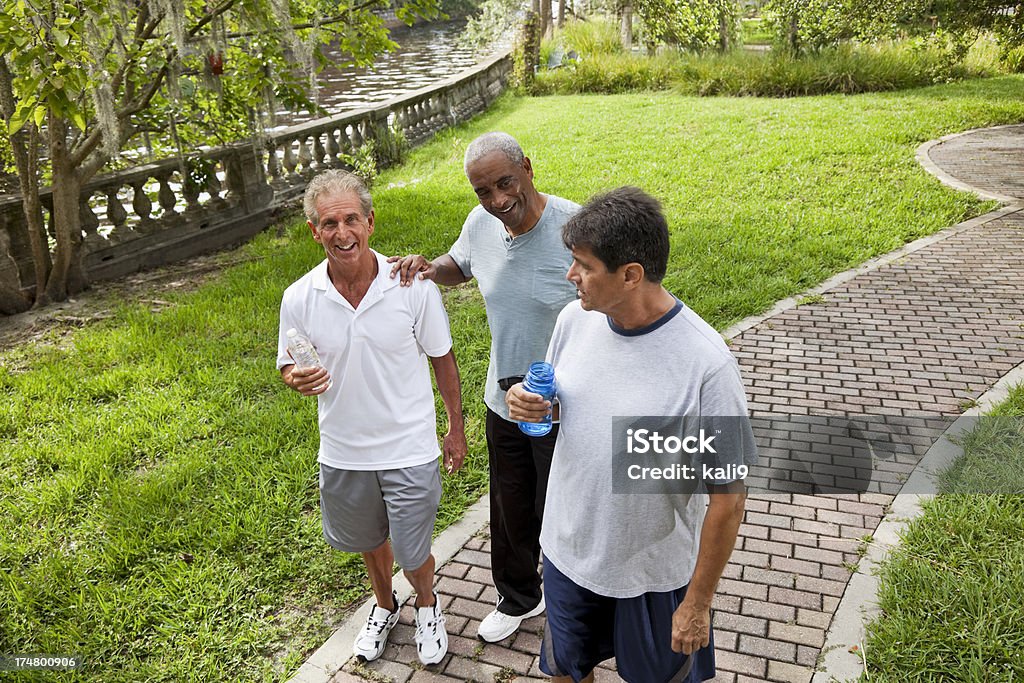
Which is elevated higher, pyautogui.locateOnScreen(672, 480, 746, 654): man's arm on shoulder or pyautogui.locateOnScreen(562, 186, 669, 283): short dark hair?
pyautogui.locateOnScreen(562, 186, 669, 283): short dark hair

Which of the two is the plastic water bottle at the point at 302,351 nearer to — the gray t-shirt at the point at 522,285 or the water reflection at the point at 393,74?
the gray t-shirt at the point at 522,285

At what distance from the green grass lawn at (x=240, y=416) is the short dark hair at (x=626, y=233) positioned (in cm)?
245

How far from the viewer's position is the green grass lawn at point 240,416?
12.1 feet

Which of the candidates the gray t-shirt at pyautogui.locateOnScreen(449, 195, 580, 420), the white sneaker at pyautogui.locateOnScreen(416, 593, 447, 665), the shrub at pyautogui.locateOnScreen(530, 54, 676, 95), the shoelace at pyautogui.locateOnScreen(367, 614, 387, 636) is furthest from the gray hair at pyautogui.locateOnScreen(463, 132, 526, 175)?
the shrub at pyautogui.locateOnScreen(530, 54, 676, 95)

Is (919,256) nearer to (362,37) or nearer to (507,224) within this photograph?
(362,37)

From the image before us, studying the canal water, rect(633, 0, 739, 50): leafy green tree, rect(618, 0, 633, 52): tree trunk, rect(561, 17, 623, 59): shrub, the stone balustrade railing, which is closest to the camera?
the stone balustrade railing

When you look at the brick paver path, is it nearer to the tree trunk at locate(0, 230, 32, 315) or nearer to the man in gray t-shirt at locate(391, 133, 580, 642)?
the man in gray t-shirt at locate(391, 133, 580, 642)

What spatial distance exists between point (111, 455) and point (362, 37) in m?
5.35

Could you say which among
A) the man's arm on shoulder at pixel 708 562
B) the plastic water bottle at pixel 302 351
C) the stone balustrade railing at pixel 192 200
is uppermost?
the plastic water bottle at pixel 302 351

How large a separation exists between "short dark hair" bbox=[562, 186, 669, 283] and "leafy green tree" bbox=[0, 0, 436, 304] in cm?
482

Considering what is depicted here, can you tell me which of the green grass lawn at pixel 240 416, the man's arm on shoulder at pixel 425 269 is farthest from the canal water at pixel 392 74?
the man's arm on shoulder at pixel 425 269

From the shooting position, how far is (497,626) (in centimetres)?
350

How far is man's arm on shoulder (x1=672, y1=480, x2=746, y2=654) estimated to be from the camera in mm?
2117

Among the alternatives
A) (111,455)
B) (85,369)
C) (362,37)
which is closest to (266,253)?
(362,37)
